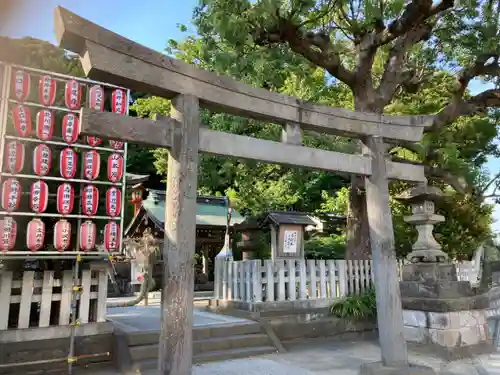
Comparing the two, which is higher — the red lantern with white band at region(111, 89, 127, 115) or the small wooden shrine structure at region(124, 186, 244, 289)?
the red lantern with white band at region(111, 89, 127, 115)

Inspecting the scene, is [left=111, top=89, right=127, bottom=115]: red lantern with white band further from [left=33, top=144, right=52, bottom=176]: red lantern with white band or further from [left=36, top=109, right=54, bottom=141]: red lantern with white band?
[left=33, top=144, right=52, bottom=176]: red lantern with white band

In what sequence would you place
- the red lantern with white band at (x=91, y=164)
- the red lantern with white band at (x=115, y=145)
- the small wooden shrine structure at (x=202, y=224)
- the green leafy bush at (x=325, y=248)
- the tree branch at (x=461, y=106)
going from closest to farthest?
the red lantern with white band at (x=91, y=164) → the red lantern with white band at (x=115, y=145) → the tree branch at (x=461, y=106) → the small wooden shrine structure at (x=202, y=224) → the green leafy bush at (x=325, y=248)

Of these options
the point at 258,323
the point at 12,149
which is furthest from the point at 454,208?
the point at 12,149

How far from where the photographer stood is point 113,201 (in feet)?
A: 22.2

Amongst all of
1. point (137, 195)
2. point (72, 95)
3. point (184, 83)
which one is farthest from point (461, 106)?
point (137, 195)

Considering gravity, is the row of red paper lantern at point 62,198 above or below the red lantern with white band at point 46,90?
below

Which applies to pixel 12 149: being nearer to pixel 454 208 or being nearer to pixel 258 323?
pixel 258 323

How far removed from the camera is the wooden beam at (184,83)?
387 cm

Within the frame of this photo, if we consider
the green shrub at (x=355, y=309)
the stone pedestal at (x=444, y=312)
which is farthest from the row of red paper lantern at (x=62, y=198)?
the stone pedestal at (x=444, y=312)

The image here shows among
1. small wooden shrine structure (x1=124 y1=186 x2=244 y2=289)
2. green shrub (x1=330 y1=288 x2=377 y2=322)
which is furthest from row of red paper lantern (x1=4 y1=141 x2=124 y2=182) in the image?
small wooden shrine structure (x1=124 y1=186 x2=244 y2=289)

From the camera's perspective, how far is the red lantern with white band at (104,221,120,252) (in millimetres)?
6695

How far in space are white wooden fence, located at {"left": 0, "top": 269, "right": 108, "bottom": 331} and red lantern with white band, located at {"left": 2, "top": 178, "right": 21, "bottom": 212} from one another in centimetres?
97

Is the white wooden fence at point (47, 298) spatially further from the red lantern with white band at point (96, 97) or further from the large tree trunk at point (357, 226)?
the large tree trunk at point (357, 226)

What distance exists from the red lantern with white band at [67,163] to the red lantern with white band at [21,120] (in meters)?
0.60
